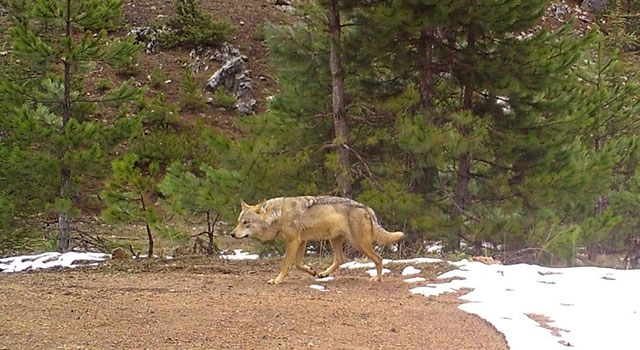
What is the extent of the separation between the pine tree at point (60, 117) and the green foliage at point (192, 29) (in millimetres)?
20920

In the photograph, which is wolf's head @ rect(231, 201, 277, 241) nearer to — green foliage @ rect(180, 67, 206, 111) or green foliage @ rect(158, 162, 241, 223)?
green foliage @ rect(158, 162, 241, 223)

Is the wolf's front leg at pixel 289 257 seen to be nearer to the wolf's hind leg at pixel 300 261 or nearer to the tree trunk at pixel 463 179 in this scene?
the wolf's hind leg at pixel 300 261

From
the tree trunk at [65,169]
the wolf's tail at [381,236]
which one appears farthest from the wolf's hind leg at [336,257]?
the tree trunk at [65,169]

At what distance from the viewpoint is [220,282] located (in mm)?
7949

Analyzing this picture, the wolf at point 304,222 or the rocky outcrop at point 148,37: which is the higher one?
the rocky outcrop at point 148,37

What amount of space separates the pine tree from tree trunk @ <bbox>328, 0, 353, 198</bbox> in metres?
4.17

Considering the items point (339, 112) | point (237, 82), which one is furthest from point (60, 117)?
point (237, 82)

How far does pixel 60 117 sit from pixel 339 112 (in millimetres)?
5324

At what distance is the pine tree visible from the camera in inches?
495

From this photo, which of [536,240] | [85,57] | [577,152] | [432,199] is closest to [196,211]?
[85,57]

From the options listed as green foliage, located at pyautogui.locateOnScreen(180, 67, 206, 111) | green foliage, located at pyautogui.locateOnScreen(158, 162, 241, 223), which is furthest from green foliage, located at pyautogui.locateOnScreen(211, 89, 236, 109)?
green foliage, located at pyautogui.locateOnScreen(158, 162, 241, 223)

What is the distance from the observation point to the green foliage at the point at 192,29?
34656mm

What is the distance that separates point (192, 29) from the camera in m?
34.7

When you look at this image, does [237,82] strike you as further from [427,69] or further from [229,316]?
[229,316]
